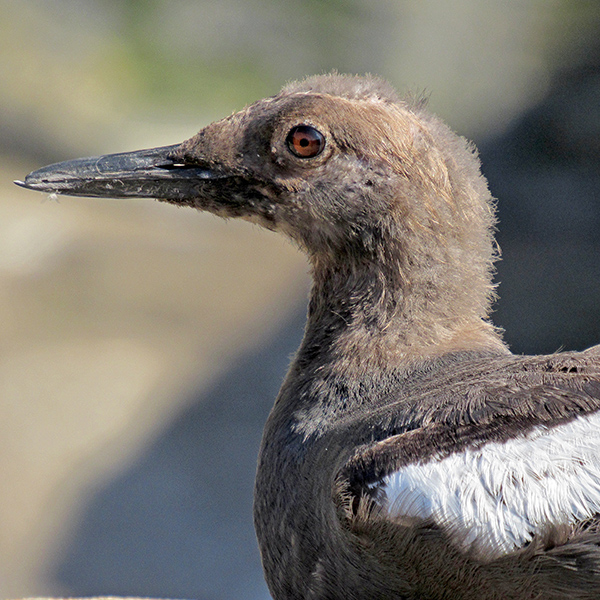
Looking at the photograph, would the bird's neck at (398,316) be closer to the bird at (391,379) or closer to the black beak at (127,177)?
the bird at (391,379)

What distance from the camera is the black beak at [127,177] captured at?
260cm

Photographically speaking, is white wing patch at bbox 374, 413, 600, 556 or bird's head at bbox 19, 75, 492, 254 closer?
white wing patch at bbox 374, 413, 600, 556

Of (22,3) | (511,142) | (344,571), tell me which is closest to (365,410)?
(344,571)

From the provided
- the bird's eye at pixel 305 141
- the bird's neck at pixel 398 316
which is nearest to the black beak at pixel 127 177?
the bird's eye at pixel 305 141

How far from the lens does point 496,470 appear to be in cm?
192

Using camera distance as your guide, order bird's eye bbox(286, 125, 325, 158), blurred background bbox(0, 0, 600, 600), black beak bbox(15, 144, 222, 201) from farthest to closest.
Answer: blurred background bbox(0, 0, 600, 600), black beak bbox(15, 144, 222, 201), bird's eye bbox(286, 125, 325, 158)

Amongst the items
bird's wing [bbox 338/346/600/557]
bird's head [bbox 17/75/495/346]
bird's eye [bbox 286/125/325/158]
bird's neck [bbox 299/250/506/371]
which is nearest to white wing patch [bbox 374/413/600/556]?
bird's wing [bbox 338/346/600/557]

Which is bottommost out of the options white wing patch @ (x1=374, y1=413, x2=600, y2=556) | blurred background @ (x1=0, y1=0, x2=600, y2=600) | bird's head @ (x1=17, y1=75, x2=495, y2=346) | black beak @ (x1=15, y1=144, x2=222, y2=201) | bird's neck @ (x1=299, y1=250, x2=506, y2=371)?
white wing patch @ (x1=374, y1=413, x2=600, y2=556)

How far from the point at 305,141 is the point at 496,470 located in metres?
1.10

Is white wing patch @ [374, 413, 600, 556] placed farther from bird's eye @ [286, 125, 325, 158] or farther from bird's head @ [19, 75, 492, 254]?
bird's eye @ [286, 125, 325, 158]

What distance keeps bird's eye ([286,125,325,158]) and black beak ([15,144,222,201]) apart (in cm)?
29

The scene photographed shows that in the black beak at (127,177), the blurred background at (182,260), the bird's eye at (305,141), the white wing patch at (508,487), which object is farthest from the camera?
the blurred background at (182,260)

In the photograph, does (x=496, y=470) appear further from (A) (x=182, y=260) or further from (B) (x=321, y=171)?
(A) (x=182, y=260)

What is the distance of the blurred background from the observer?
5355mm
